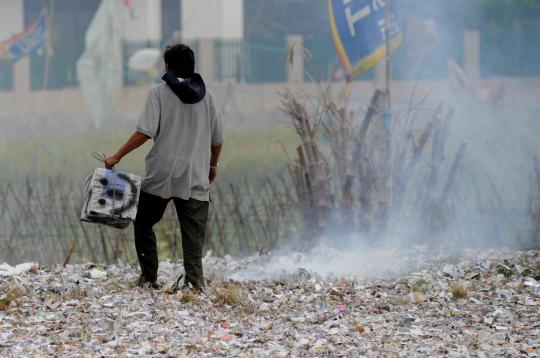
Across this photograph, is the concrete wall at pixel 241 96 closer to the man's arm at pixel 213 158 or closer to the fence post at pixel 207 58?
the fence post at pixel 207 58

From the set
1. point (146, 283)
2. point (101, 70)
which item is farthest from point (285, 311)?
point (101, 70)

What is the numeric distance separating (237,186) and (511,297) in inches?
153

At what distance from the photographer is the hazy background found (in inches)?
579

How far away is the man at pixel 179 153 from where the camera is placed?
7.13 metres

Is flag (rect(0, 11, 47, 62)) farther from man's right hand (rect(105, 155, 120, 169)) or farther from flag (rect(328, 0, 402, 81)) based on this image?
man's right hand (rect(105, 155, 120, 169))

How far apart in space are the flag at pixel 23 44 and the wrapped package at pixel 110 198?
18.0 metres

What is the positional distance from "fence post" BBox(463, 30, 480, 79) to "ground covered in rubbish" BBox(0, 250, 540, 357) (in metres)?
10.6

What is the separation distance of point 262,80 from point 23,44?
557 cm

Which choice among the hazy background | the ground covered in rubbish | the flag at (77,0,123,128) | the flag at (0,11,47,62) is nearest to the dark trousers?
the ground covered in rubbish

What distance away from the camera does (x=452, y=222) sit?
10055 mm

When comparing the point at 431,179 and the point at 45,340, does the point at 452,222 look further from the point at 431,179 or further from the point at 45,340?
the point at 45,340

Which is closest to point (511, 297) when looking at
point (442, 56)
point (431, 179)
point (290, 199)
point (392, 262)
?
point (392, 262)

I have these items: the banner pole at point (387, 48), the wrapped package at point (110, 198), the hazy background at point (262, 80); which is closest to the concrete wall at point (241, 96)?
the hazy background at point (262, 80)

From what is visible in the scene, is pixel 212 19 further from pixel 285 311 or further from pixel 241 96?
pixel 285 311
